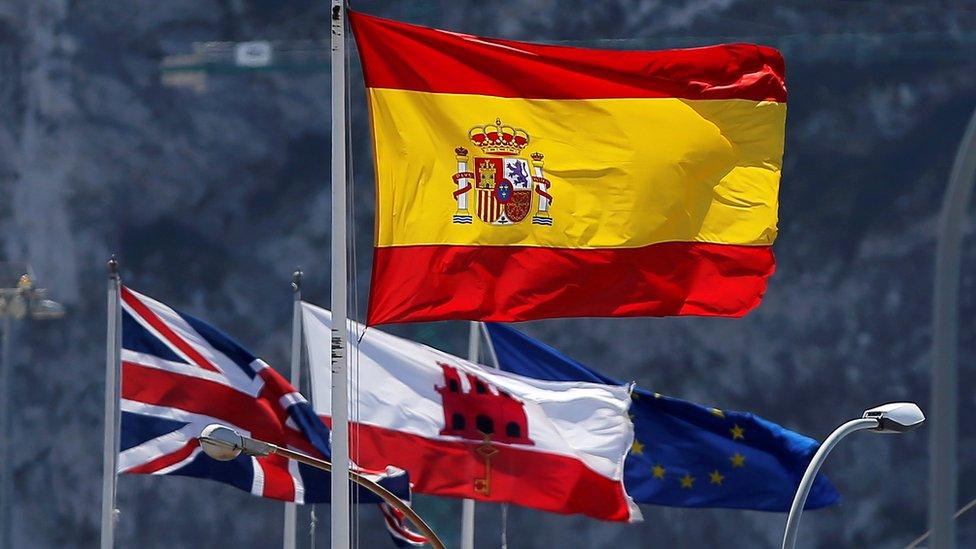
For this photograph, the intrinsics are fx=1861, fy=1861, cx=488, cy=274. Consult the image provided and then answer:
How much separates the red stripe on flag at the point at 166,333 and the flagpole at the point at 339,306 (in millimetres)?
4869

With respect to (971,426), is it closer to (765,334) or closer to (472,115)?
(765,334)

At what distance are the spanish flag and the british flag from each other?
453 centimetres

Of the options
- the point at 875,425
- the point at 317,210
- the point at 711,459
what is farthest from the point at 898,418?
the point at 317,210

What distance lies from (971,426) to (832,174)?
274 inches

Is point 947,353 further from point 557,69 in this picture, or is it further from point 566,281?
point 557,69

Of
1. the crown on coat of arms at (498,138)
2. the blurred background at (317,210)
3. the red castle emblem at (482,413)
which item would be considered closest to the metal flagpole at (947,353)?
the crown on coat of arms at (498,138)

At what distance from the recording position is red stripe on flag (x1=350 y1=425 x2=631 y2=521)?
1950cm

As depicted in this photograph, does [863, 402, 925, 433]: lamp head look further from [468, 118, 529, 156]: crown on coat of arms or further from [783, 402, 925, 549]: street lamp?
[468, 118, 529, 156]: crown on coat of arms

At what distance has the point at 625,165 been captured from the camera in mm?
15266

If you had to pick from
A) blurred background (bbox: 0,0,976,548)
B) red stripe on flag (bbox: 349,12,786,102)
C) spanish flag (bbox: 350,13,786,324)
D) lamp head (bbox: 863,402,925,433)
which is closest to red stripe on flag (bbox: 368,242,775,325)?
spanish flag (bbox: 350,13,786,324)

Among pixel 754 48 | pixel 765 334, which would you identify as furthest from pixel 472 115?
pixel 765 334

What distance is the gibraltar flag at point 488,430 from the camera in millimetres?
19625

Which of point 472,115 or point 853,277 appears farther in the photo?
point 853,277

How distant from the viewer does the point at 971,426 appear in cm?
4497
